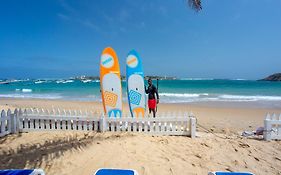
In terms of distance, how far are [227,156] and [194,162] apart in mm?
825

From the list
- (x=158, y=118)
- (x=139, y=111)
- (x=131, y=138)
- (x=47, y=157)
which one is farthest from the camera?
(x=139, y=111)

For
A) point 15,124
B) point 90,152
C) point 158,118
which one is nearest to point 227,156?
point 158,118

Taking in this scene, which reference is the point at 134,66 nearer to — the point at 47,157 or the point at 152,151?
the point at 152,151

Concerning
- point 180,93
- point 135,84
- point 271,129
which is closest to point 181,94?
point 180,93

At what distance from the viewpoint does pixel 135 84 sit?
324 inches

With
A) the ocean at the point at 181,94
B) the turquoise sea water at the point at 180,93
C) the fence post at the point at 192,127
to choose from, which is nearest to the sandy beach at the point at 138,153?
the fence post at the point at 192,127

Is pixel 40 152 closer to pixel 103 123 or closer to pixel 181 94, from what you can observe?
pixel 103 123

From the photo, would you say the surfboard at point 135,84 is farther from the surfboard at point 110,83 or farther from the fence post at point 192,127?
the fence post at point 192,127

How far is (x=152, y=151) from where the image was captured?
5375mm

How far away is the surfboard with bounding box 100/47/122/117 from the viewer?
7.79 metres

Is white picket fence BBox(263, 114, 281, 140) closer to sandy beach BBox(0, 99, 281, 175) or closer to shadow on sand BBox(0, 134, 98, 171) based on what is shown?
sandy beach BBox(0, 99, 281, 175)

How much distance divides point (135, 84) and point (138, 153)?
130 inches

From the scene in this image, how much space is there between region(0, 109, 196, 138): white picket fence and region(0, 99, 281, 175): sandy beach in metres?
0.23

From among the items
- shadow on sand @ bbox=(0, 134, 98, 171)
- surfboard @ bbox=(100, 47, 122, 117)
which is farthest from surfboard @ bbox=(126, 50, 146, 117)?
shadow on sand @ bbox=(0, 134, 98, 171)
